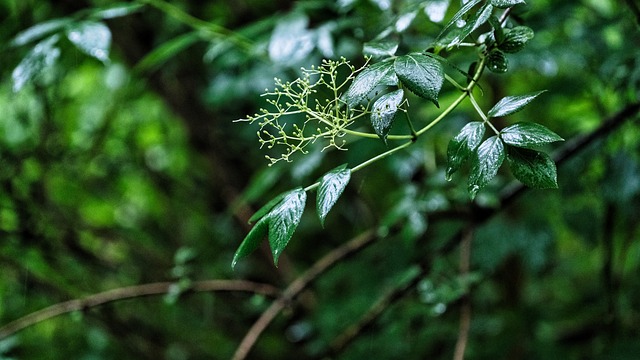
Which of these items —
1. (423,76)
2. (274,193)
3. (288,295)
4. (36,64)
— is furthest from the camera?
(274,193)

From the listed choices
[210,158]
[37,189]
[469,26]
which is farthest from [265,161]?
[469,26]

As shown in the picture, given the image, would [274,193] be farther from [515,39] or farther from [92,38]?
[515,39]

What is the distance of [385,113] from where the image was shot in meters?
0.39

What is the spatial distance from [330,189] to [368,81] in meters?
0.08

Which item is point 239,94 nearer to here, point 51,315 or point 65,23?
point 65,23

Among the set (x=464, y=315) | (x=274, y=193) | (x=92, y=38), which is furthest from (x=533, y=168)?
(x=274, y=193)

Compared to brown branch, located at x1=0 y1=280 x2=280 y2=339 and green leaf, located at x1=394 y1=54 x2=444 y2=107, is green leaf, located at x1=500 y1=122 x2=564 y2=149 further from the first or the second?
brown branch, located at x1=0 y1=280 x2=280 y2=339

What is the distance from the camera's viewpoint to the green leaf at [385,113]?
1.26 ft

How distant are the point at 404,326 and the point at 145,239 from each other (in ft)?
2.58

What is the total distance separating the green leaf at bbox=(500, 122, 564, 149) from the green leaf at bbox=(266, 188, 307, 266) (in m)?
0.15

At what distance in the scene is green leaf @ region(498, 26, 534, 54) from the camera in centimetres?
41

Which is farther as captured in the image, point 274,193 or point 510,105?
point 274,193

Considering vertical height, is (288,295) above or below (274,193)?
below

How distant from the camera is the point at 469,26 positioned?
393 millimetres
